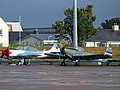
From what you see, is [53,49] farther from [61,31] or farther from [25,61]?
[61,31]

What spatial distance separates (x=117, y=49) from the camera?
6106 cm

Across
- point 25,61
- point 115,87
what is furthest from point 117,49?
point 115,87

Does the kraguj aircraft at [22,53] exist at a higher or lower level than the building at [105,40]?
lower

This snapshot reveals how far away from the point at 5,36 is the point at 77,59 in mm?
49727

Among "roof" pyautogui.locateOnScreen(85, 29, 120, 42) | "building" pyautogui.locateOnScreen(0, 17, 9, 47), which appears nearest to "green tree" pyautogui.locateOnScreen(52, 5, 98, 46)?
"building" pyautogui.locateOnScreen(0, 17, 9, 47)

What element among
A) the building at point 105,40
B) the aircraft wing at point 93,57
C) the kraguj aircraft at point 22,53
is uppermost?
the building at point 105,40

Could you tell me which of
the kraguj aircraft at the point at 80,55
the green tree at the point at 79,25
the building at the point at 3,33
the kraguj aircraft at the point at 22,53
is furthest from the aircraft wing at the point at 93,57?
the building at the point at 3,33

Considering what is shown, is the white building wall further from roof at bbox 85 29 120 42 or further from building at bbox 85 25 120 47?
roof at bbox 85 29 120 42

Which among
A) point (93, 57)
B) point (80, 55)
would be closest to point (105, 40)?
point (80, 55)

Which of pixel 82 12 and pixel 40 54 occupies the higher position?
pixel 82 12

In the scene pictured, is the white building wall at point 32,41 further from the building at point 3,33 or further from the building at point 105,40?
the building at point 105,40

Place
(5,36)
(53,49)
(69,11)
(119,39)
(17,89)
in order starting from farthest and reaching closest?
(119,39), (5,36), (69,11), (53,49), (17,89)

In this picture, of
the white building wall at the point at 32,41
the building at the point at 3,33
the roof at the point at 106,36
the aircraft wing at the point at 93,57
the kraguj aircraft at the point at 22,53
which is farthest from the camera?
the white building wall at the point at 32,41

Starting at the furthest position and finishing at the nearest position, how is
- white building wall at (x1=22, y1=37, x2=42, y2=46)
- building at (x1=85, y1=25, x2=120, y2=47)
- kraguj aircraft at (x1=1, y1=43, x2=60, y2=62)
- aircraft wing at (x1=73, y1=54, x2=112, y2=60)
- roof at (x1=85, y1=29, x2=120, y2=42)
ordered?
white building wall at (x1=22, y1=37, x2=42, y2=46) < roof at (x1=85, y1=29, x2=120, y2=42) < building at (x1=85, y1=25, x2=120, y2=47) < kraguj aircraft at (x1=1, y1=43, x2=60, y2=62) < aircraft wing at (x1=73, y1=54, x2=112, y2=60)
